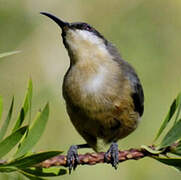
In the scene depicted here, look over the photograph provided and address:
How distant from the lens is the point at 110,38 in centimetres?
441

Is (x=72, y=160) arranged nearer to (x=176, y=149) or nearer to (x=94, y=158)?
(x=94, y=158)

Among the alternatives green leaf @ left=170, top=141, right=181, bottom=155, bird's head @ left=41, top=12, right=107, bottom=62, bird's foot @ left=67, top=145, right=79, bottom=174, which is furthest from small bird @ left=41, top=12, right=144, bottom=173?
green leaf @ left=170, top=141, right=181, bottom=155

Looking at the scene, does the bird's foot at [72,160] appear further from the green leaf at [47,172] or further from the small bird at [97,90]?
the small bird at [97,90]

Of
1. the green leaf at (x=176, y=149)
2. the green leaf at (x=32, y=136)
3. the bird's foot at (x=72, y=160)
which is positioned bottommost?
the bird's foot at (x=72, y=160)

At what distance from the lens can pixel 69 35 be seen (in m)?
3.21

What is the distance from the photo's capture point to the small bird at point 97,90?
307 cm

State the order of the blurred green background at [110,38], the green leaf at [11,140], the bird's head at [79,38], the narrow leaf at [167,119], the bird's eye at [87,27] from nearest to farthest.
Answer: the green leaf at [11,140]
the narrow leaf at [167,119]
the bird's head at [79,38]
the bird's eye at [87,27]
the blurred green background at [110,38]

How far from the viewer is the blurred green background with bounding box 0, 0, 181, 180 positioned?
13.0 feet

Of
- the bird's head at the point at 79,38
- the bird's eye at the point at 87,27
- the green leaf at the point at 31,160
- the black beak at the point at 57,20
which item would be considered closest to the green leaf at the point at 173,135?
the green leaf at the point at 31,160

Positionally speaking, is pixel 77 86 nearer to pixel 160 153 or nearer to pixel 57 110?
pixel 57 110

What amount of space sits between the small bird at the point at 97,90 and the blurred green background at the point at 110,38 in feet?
2.01

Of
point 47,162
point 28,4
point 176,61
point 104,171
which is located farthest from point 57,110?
point 47,162

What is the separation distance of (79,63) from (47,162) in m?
1.98

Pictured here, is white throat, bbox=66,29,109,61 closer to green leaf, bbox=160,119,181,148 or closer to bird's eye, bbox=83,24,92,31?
bird's eye, bbox=83,24,92,31
